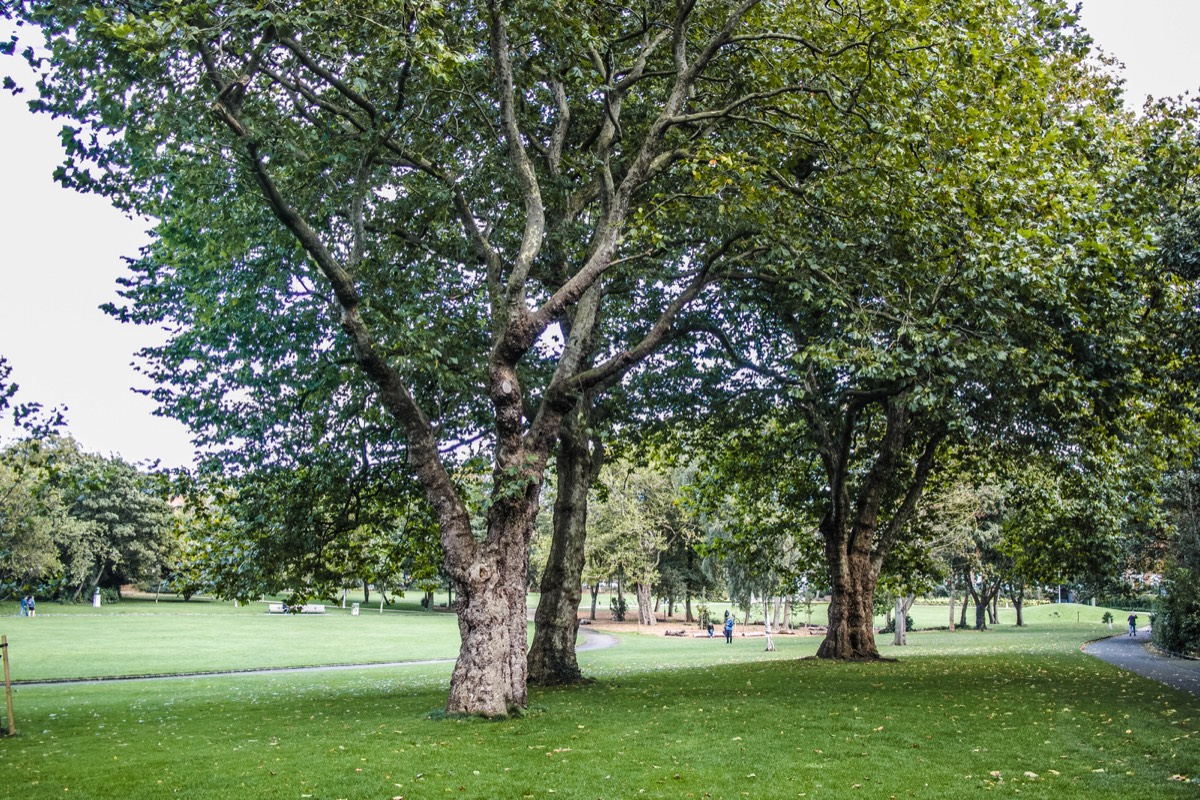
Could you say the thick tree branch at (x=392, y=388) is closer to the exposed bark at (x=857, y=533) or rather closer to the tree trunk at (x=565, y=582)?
the tree trunk at (x=565, y=582)

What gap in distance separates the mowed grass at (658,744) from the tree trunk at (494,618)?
57 centimetres

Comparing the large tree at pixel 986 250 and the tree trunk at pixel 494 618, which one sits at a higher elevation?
the large tree at pixel 986 250

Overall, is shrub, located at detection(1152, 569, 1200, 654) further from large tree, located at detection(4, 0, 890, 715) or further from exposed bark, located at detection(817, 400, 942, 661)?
large tree, located at detection(4, 0, 890, 715)

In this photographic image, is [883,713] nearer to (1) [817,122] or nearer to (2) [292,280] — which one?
(1) [817,122]

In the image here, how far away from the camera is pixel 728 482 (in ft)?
92.0

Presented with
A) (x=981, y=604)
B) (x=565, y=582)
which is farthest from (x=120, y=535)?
(x=981, y=604)

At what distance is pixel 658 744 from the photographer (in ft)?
37.8

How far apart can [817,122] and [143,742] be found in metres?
14.8

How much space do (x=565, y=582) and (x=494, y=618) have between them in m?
5.67

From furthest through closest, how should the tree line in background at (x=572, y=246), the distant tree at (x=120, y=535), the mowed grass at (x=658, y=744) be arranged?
the distant tree at (x=120, y=535) < the tree line in background at (x=572, y=246) < the mowed grass at (x=658, y=744)

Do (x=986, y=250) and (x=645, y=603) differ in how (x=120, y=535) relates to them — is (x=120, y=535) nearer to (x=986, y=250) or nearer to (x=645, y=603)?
(x=645, y=603)

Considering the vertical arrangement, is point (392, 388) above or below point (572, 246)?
below

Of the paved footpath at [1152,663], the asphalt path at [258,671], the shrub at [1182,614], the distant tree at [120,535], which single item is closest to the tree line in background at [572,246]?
the paved footpath at [1152,663]

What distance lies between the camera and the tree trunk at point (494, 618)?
13539 mm
